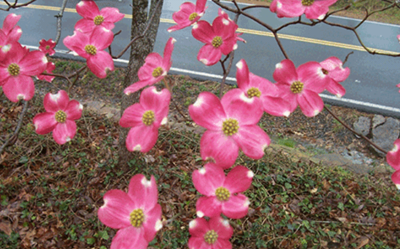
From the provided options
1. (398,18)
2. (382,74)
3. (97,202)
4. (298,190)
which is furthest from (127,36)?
(398,18)

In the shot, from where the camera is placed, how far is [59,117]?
2.65 ft

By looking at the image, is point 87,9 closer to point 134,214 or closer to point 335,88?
point 134,214

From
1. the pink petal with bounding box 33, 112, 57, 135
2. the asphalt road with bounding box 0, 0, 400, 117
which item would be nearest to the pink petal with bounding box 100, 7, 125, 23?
the pink petal with bounding box 33, 112, 57, 135

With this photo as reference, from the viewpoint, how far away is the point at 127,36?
17.2 feet

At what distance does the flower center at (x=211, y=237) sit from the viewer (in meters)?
0.68

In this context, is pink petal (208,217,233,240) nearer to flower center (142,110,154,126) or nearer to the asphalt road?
flower center (142,110,154,126)

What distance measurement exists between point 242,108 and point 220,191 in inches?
7.8

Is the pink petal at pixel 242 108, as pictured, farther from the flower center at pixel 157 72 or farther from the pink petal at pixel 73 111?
the pink petal at pixel 73 111

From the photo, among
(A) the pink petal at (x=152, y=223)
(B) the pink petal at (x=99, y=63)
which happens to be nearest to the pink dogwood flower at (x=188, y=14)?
(B) the pink petal at (x=99, y=63)

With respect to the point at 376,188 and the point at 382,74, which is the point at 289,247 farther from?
the point at 382,74

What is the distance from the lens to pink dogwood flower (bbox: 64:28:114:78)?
762 mm

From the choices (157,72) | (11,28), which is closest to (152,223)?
(157,72)

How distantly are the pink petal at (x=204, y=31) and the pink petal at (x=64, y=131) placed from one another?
437 millimetres

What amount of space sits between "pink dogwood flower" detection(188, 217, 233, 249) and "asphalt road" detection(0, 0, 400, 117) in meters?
3.68
